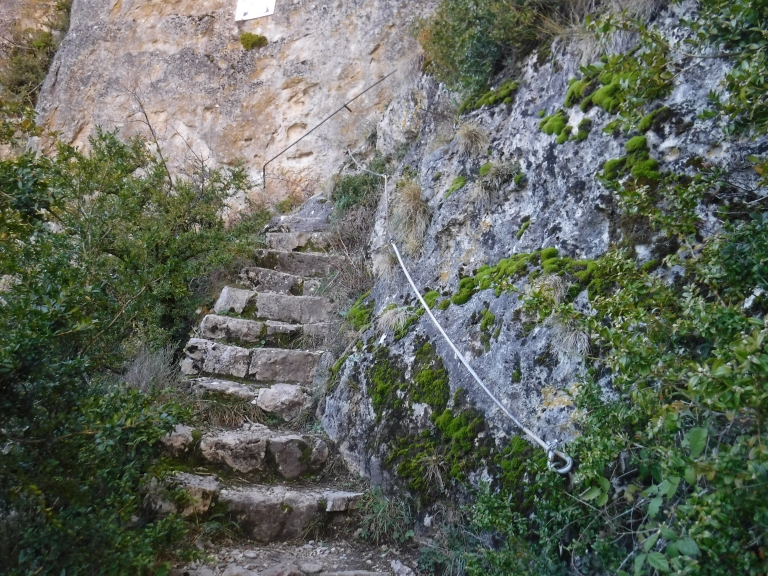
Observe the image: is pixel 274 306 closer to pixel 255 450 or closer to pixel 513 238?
pixel 255 450

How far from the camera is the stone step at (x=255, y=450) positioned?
10.7ft

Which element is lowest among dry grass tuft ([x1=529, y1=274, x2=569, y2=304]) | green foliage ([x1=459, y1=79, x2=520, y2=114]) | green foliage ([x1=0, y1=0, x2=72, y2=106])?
dry grass tuft ([x1=529, y1=274, x2=569, y2=304])

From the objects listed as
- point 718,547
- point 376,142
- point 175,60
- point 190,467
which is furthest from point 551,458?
point 175,60

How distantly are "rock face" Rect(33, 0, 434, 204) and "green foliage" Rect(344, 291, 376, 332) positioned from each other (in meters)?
3.50

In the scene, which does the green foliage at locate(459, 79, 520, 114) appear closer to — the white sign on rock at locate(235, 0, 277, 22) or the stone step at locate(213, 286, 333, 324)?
the stone step at locate(213, 286, 333, 324)

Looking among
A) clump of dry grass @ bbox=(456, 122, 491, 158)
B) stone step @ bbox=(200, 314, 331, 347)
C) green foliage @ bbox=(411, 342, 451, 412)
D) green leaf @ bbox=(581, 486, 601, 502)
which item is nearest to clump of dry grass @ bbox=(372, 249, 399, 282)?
stone step @ bbox=(200, 314, 331, 347)

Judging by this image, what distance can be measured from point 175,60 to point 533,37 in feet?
22.4

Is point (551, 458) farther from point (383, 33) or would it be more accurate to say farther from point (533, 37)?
point (383, 33)

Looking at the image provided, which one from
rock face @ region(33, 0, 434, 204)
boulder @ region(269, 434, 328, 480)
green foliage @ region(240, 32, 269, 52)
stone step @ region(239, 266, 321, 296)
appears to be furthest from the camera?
green foliage @ region(240, 32, 269, 52)

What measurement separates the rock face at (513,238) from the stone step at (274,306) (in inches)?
29.1

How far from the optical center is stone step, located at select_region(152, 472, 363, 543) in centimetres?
292

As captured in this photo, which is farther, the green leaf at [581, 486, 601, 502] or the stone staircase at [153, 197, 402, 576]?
the stone staircase at [153, 197, 402, 576]

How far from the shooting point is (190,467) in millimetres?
3217

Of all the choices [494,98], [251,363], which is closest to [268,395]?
[251,363]
